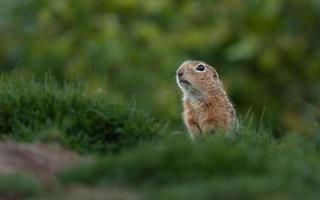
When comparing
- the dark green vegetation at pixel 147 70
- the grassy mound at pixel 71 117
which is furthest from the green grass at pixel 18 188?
the grassy mound at pixel 71 117

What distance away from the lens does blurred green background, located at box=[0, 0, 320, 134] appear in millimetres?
17672

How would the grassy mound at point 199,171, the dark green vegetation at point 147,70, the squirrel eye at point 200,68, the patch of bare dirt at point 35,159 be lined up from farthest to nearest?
the squirrel eye at point 200,68, the dark green vegetation at point 147,70, the patch of bare dirt at point 35,159, the grassy mound at point 199,171

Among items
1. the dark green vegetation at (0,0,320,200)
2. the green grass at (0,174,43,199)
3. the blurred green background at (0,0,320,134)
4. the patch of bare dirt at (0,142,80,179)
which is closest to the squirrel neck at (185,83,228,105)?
the dark green vegetation at (0,0,320,200)

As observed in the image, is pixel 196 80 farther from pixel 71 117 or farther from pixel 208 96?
pixel 71 117

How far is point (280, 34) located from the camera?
60.3ft

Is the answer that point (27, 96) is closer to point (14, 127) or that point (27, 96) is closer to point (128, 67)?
point (14, 127)

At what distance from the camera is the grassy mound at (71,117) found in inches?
381

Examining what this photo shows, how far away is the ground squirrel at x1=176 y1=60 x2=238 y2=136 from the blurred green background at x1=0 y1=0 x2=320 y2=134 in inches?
213

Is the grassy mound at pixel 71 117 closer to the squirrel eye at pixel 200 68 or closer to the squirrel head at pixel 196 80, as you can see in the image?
the squirrel head at pixel 196 80

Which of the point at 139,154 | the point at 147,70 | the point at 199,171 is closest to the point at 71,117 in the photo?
the point at 139,154

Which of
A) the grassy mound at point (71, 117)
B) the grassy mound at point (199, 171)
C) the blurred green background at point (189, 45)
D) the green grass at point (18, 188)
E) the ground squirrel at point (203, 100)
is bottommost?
the green grass at point (18, 188)

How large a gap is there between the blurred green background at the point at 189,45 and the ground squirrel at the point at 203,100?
5412 mm

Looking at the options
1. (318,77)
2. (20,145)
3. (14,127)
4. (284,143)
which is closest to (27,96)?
(14,127)

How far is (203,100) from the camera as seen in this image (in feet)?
38.2
